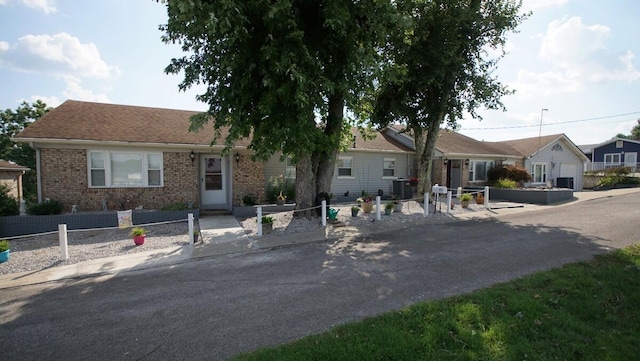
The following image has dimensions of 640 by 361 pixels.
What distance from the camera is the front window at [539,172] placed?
25.7m

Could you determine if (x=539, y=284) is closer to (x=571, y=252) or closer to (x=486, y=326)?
(x=486, y=326)

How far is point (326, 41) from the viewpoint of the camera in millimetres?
8953

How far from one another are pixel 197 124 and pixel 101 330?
267 inches

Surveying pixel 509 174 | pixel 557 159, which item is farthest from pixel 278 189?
pixel 557 159

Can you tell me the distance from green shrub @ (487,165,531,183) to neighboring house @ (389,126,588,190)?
83 cm

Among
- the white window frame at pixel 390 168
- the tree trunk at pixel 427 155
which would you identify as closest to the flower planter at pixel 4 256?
the tree trunk at pixel 427 155

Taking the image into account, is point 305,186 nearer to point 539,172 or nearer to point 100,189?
point 100,189

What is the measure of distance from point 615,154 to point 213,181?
47.7m

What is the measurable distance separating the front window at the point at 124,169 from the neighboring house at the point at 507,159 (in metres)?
13.8

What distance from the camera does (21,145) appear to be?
30438 mm

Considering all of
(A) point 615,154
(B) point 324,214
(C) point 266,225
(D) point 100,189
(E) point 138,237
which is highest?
(A) point 615,154

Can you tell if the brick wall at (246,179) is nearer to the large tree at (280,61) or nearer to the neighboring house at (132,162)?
the neighboring house at (132,162)

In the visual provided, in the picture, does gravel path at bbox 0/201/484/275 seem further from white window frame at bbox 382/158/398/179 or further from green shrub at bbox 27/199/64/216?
white window frame at bbox 382/158/398/179

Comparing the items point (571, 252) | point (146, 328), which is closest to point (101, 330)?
point (146, 328)
